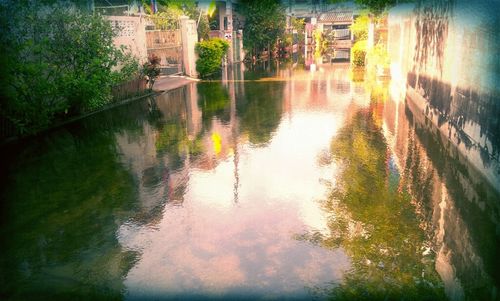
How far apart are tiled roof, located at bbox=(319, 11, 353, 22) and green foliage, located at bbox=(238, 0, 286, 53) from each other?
15.0 meters

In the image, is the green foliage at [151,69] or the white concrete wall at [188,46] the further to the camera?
the white concrete wall at [188,46]

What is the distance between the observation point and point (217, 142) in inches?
408

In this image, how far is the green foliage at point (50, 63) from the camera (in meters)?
10.5

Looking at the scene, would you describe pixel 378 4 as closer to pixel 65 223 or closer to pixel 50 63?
pixel 50 63

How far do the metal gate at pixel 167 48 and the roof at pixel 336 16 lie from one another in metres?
30.8

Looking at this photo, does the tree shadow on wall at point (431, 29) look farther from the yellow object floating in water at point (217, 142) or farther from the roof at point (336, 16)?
the roof at point (336, 16)

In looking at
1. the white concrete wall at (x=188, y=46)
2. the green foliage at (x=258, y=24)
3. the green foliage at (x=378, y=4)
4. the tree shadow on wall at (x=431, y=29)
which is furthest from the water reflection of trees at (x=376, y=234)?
the green foliage at (x=258, y=24)

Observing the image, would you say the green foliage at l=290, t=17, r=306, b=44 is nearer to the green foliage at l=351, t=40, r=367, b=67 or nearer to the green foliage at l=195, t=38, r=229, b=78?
the green foliage at l=351, t=40, r=367, b=67

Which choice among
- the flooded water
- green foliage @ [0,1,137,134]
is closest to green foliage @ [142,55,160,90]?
green foliage @ [0,1,137,134]

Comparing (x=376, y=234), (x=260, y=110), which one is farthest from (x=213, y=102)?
(x=376, y=234)

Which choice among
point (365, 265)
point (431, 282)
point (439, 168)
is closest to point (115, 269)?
point (365, 265)

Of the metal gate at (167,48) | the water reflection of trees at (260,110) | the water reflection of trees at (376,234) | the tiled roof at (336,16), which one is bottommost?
the water reflection of trees at (376,234)

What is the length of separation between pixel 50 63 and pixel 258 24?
25690 mm

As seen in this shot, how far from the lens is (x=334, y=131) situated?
36.3 feet
